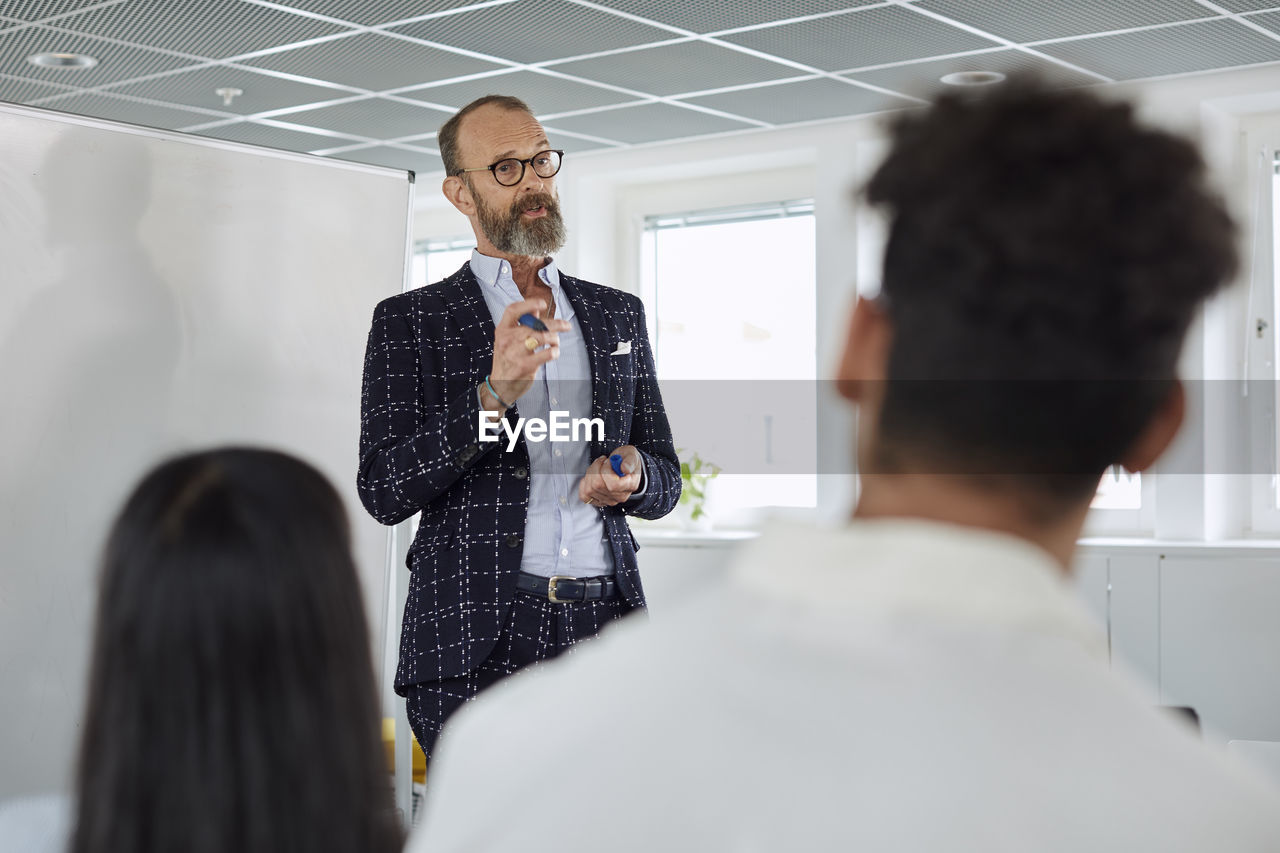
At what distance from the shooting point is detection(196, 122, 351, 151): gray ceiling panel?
5.27 meters

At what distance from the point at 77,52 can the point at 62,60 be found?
0.14 m

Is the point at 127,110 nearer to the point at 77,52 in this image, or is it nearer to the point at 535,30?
the point at 77,52

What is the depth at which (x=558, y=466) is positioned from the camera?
201 cm

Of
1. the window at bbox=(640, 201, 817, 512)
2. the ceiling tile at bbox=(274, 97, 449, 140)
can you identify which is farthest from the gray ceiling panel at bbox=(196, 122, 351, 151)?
the window at bbox=(640, 201, 817, 512)

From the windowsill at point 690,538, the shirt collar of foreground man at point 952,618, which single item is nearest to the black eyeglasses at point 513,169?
the shirt collar of foreground man at point 952,618

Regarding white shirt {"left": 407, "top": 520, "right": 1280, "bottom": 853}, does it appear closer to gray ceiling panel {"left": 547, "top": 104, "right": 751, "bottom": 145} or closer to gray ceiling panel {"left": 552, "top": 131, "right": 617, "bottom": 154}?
gray ceiling panel {"left": 547, "top": 104, "right": 751, "bottom": 145}

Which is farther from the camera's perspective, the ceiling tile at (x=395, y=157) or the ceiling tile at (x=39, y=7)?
the ceiling tile at (x=395, y=157)

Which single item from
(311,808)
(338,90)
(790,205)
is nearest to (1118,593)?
(790,205)

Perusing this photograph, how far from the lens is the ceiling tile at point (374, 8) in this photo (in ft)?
12.2

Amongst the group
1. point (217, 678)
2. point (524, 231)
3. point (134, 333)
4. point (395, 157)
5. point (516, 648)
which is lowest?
point (516, 648)

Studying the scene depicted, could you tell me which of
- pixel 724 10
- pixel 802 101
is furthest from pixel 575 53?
pixel 802 101

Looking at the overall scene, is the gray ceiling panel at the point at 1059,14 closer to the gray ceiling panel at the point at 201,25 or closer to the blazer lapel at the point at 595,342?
the gray ceiling panel at the point at 201,25

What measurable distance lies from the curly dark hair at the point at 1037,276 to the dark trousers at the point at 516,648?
1.33m

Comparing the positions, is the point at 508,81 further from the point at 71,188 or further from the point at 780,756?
the point at 780,756
